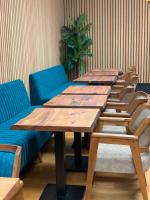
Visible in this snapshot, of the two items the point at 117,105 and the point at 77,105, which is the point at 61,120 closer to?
the point at 77,105

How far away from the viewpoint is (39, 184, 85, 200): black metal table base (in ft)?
9.04

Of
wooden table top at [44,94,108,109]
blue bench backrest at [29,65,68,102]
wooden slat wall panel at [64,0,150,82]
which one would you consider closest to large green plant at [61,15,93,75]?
wooden slat wall panel at [64,0,150,82]

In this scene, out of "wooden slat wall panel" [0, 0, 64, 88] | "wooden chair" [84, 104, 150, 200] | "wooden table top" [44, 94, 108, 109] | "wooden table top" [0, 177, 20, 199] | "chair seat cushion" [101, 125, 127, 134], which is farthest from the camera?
"wooden slat wall panel" [0, 0, 64, 88]

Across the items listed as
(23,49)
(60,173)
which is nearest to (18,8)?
(23,49)

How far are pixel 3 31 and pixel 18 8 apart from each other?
2.63 ft

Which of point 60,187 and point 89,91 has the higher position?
point 89,91

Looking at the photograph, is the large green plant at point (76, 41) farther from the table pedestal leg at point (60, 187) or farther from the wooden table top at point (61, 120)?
the table pedestal leg at point (60, 187)

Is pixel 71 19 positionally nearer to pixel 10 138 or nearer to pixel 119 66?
pixel 119 66

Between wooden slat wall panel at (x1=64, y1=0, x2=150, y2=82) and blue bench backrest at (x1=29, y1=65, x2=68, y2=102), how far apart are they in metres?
2.04

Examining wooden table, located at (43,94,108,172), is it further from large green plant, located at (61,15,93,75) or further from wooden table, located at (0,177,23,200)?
large green plant, located at (61,15,93,75)

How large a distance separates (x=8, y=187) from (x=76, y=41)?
687 centimetres

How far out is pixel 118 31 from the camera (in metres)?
8.14

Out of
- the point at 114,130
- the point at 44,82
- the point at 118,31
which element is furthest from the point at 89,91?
the point at 118,31

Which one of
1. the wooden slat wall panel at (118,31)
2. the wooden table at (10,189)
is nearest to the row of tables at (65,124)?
the wooden table at (10,189)
